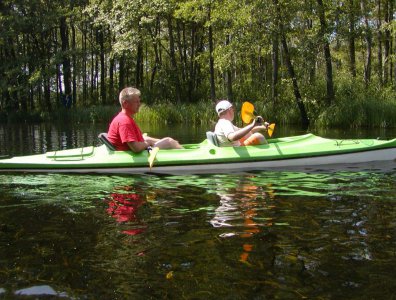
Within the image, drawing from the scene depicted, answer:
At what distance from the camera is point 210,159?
7.30m

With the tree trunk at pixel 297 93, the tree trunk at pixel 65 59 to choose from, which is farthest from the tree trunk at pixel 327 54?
the tree trunk at pixel 65 59

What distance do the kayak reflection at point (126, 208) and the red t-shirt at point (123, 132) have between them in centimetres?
111

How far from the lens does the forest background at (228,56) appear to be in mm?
17250

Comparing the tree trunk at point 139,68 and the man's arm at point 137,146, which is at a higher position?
the tree trunk at point 139,68

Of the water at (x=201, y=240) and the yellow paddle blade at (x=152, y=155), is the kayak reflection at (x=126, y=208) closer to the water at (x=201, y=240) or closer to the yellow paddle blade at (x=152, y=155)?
the water at (x=201, y=240)

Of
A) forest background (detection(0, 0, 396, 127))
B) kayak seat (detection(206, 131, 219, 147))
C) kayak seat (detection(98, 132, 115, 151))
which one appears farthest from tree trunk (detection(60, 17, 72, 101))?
kayak seat (detection(206, 131, 219, 147))

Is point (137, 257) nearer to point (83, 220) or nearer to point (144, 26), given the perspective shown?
point (83, 220)

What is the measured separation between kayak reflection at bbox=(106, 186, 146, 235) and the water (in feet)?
0.04

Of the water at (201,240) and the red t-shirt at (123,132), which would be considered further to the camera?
the red t-shirt at (123,132)

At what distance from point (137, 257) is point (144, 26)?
23377 millimetres

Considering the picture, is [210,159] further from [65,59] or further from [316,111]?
[65,59]

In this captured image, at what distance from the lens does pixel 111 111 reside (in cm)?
2434

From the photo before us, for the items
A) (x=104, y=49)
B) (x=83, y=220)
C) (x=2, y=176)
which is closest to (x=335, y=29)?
(x=2, y=176)

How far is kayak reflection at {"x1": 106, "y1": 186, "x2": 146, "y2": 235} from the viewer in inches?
174
